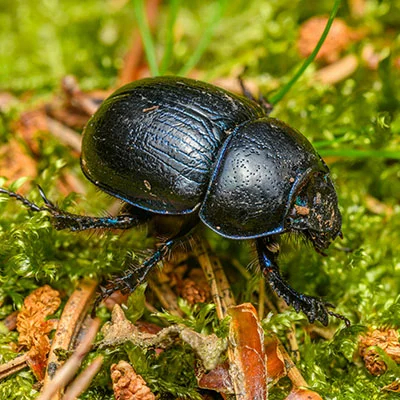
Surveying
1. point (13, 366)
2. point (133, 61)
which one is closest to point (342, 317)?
point (13, 366)

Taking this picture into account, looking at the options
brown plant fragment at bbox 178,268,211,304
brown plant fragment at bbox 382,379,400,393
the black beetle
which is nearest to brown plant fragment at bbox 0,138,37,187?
the black beetle

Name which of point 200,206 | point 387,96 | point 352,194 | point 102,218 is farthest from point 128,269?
point 387,96

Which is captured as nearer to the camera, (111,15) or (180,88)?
(180,88)

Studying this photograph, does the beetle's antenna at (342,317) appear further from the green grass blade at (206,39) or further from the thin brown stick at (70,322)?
the green grass blade at (206,39)

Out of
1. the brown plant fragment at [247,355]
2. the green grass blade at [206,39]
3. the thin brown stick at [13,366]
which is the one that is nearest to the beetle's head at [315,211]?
the brown plant fragment at [247,355]

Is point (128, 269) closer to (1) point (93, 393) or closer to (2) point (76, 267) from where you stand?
(2) point (76, 267)

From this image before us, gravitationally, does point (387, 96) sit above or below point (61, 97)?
below
